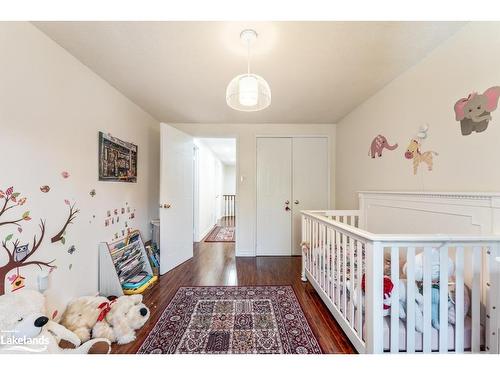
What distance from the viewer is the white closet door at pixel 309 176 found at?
328 centimetres

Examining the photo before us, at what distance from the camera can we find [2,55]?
3.66 ft

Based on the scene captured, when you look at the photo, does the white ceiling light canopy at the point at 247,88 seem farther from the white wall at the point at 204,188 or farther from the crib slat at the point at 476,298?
the white wall at the point at 204,188

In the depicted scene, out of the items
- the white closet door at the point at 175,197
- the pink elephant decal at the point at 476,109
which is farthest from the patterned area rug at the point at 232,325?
the pink elephant decal at the point at 476,109

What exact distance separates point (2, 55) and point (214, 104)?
1672mm

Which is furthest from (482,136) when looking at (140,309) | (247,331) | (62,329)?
(62,329)

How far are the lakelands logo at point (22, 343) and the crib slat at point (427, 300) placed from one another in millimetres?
1989

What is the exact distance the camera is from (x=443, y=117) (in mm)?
1433

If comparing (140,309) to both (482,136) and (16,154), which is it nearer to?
(16,154)

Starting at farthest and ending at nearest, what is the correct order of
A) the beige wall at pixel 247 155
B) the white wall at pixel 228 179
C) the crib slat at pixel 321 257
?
the white wall at pixel 228 179
the beige wall at pixel 247 155
the crib slat at pixel 321 257

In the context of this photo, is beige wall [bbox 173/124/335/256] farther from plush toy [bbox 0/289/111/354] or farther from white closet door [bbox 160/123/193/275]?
plush toy [bbox 0/289/111/354]

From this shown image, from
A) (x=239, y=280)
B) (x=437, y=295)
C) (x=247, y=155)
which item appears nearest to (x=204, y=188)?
(x=247, y=155)

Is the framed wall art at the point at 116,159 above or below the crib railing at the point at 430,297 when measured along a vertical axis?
above

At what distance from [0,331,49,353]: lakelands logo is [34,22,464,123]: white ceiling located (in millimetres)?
1757

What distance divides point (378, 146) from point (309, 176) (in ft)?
4.00
